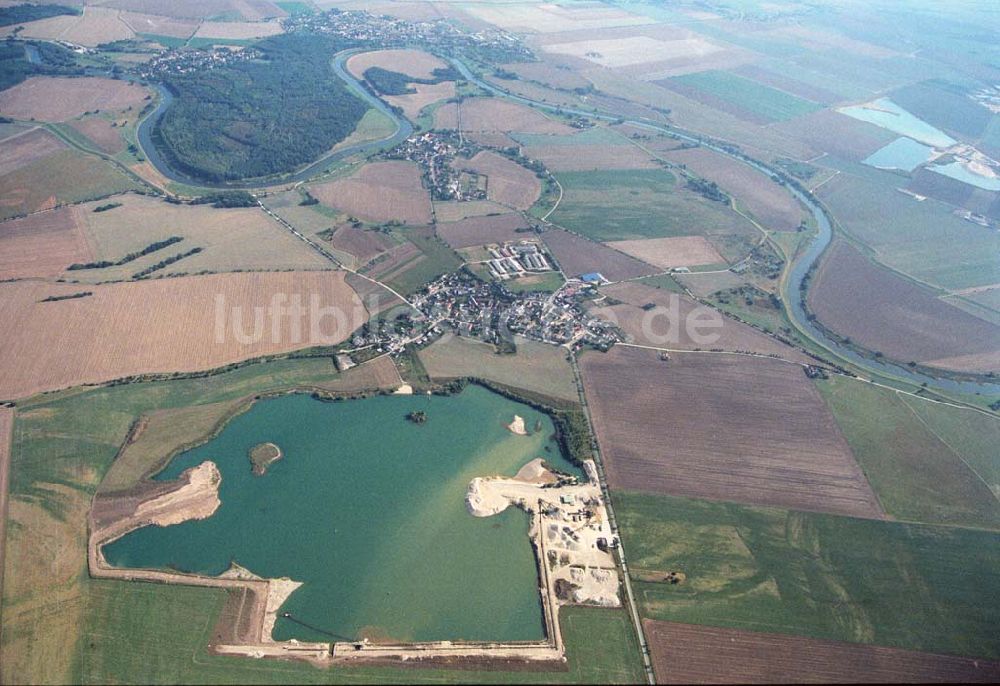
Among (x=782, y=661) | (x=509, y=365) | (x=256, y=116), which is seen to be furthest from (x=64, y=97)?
(x=782, y=661)

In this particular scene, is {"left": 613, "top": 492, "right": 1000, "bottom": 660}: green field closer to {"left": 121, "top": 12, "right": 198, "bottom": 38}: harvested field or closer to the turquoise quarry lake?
the turquoise quarry lake

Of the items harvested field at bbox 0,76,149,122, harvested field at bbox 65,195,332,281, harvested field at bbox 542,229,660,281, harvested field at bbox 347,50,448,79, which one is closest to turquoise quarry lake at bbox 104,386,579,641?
harvested field at bbox 65,195,332,281

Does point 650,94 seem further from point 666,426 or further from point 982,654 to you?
point 982,654

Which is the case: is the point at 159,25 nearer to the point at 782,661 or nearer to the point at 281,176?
the point at 281,176

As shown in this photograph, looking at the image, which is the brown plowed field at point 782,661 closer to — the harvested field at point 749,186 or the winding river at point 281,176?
the harvested field at point 749,186

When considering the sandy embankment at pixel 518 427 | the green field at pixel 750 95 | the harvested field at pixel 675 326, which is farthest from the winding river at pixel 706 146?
the sandy embankment at pixel 518 427

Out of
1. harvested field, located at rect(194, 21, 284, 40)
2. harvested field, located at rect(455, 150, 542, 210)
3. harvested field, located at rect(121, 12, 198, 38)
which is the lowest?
harvested field, located at rect(121, 12, 198, 38)
